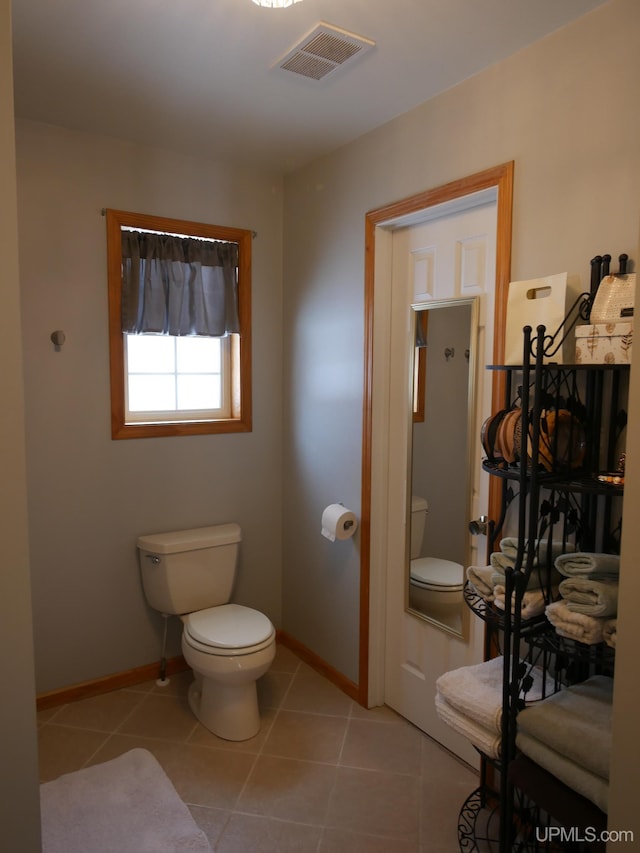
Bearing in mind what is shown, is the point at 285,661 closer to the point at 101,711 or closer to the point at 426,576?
the point at 101,711

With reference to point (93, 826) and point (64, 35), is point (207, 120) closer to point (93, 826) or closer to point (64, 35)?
point (64, 35)

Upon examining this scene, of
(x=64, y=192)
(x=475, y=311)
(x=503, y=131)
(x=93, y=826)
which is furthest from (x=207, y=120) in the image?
(x=93, y=826)

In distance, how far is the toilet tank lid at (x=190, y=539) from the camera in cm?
279

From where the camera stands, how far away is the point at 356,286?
270 centimetres

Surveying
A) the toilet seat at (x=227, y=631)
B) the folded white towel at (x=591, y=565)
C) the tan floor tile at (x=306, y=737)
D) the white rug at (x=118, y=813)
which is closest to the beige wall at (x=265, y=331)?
the tan floor tile at (x=306, y=737)

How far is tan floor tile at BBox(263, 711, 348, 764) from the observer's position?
243 centimetres

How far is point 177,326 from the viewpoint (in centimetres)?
292

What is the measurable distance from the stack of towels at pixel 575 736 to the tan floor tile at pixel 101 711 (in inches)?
73.2

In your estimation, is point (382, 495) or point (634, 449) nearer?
point (634, 449)

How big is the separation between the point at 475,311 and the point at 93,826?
2.25 metres

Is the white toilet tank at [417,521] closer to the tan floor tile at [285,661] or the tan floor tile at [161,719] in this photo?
the tan floor tile at [285,661]

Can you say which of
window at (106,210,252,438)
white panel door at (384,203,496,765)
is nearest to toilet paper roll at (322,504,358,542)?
white panel door at (384,203,496,765)

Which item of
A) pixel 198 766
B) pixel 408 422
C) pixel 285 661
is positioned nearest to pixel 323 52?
pixel 408 422

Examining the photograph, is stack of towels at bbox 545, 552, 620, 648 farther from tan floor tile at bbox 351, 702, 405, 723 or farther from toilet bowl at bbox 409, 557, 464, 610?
tan floor tile at bbox 351, 702, 405, 723
